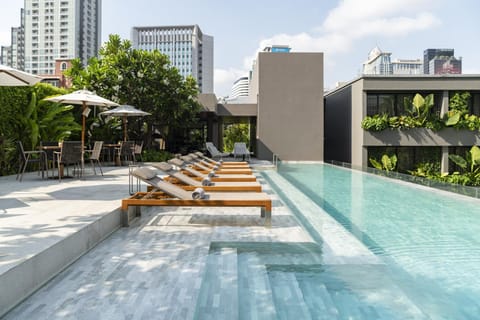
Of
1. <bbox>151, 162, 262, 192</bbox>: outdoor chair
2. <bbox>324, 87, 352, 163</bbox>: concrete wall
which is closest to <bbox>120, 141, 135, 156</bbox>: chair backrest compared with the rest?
<bbox>151, 162, 262, 192</bbox>: outdoor chair

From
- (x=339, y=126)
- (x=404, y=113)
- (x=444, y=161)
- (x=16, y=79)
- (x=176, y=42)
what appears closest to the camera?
(x=16, y=79)

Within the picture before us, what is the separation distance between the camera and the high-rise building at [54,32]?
417ft

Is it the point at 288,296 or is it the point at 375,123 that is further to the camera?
the point at 375,123

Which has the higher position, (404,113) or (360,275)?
(404,113)

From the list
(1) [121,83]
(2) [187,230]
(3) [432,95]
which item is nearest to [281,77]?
(3) [432,95]

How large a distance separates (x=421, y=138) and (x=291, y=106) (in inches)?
282

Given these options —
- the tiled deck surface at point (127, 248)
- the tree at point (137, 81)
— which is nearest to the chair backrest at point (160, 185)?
the tiled deck surface at point (127, 248)

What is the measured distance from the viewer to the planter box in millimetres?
19016

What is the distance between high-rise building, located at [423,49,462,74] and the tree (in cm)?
11497

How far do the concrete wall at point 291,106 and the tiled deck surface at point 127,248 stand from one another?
14.5 meters

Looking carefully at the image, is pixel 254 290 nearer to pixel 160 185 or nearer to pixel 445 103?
pixel 160 185

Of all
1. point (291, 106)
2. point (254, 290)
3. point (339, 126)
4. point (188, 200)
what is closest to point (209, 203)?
point (188, 200)

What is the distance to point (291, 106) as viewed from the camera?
69.1 feet

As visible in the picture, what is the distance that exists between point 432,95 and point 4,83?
1847 cm
